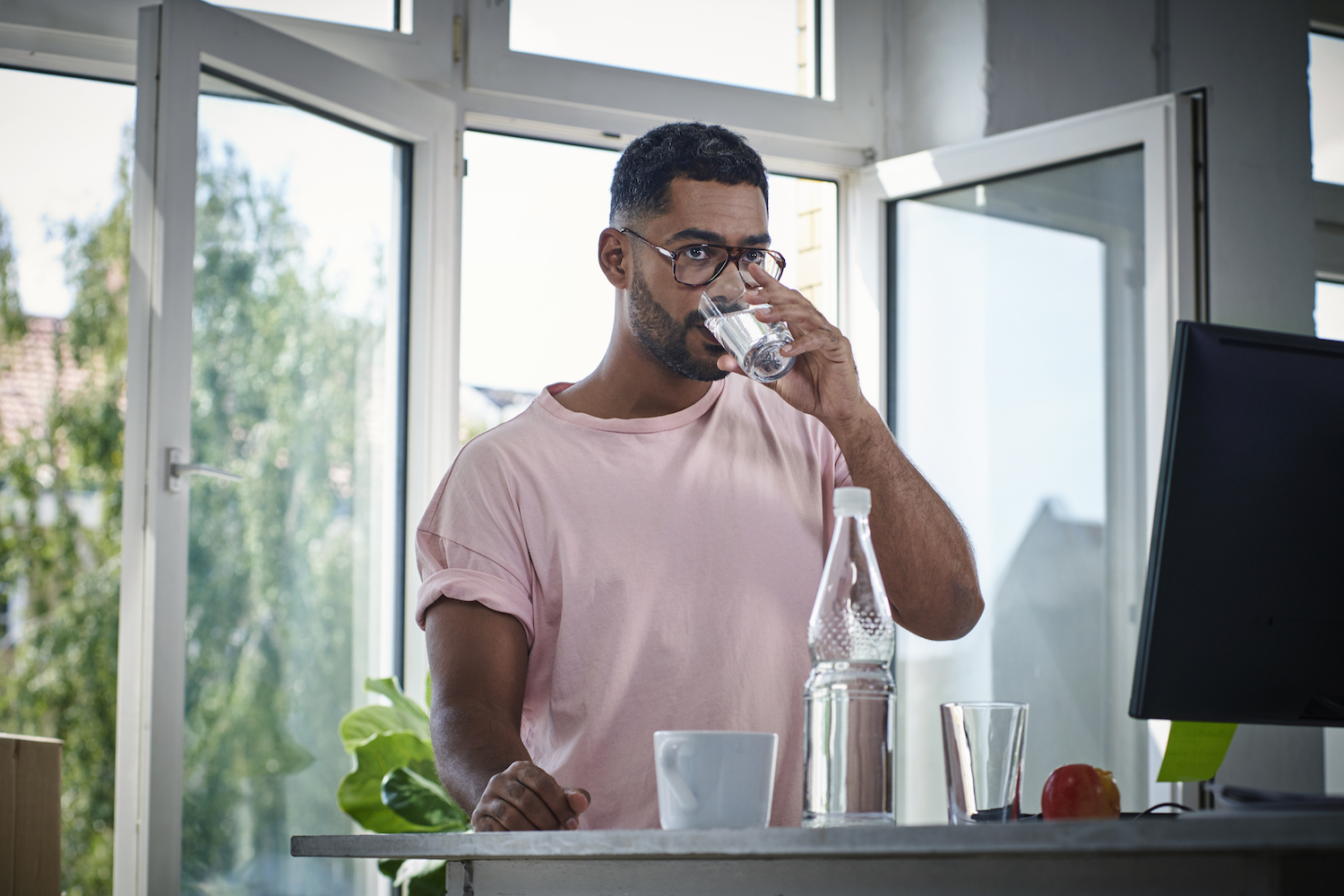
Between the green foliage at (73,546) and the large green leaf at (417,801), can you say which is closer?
the large green leaf at (417,801)

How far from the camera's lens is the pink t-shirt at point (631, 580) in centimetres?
137

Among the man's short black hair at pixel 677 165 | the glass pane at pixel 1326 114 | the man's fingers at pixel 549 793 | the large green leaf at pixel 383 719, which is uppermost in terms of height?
the glass pane at pixel 1326 114

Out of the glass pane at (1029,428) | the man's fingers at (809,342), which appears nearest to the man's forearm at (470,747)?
the man's fingers at (809,342)

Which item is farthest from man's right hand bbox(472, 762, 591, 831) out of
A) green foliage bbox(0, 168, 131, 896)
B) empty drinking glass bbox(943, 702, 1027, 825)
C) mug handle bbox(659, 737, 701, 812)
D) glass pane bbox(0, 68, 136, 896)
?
green foliage bbox(0, 168, 131, 896)

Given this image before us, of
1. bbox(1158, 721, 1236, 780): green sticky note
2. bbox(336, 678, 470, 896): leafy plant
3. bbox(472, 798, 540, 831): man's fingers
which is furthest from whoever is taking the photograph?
bbox(336, 678, 470, 896): leafy plant

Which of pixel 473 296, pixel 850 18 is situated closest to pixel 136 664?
pixel 473 296

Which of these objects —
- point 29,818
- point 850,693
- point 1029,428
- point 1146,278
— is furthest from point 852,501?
point 1029,428

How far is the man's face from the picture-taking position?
1.51 metres

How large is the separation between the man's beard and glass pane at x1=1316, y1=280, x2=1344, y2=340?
181 cm

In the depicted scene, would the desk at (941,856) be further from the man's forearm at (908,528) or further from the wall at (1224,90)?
the wall at (1224,90)

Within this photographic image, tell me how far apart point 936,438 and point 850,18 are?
1.13 m

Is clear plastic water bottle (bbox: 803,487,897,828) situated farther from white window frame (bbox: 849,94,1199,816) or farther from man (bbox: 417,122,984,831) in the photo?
white window frame (bbox: 849,94,1199,816)

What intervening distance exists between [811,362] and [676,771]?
0.68m

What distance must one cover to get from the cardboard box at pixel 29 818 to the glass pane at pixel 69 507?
3696 millimetres
